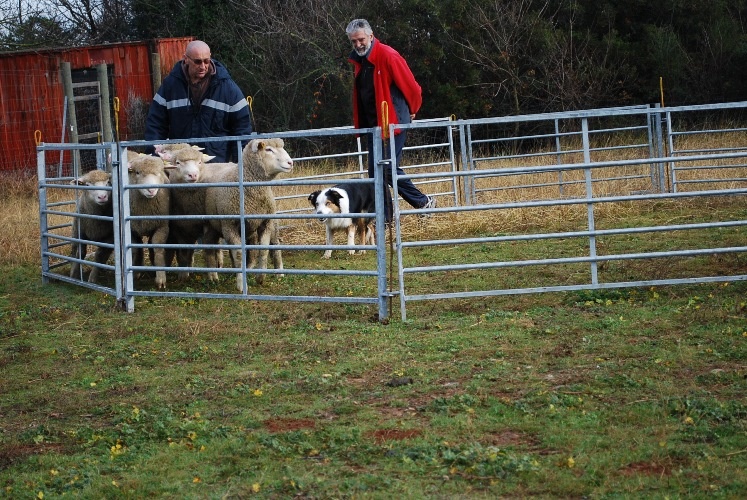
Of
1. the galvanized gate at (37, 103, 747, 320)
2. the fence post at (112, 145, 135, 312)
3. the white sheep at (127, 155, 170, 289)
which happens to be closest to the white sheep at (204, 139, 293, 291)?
the galvanized gate at (37, 103, 747, 320)

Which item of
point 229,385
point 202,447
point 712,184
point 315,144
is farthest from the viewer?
point 315,144

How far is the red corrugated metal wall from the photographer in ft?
69.8

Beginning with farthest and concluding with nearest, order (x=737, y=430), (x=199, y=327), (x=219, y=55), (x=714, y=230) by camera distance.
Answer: (x=219, y=55) → (x=714, y=230) → (x=199, y=327) → (x=737, y=430)

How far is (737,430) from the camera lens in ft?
14.9

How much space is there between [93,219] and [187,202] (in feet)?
3.24

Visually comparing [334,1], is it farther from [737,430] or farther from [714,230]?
[737,430]

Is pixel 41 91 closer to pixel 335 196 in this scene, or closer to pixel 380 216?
pixel 335 196

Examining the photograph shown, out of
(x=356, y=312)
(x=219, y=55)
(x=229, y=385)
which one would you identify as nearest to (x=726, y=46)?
(x=219, y=55)

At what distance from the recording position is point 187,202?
9688 mm

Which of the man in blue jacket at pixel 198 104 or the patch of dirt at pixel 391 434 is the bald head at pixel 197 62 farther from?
the patch of dirt at pixel 391 434

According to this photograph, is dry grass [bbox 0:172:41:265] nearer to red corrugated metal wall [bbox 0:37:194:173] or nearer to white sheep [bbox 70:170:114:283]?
red corrugated metal wall [bbox 0:37:194:173]

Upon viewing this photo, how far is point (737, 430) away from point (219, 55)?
21637 mm

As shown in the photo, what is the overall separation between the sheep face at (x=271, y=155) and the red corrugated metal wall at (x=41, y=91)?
1262 centimetres

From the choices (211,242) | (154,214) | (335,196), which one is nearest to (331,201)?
(335,196)
